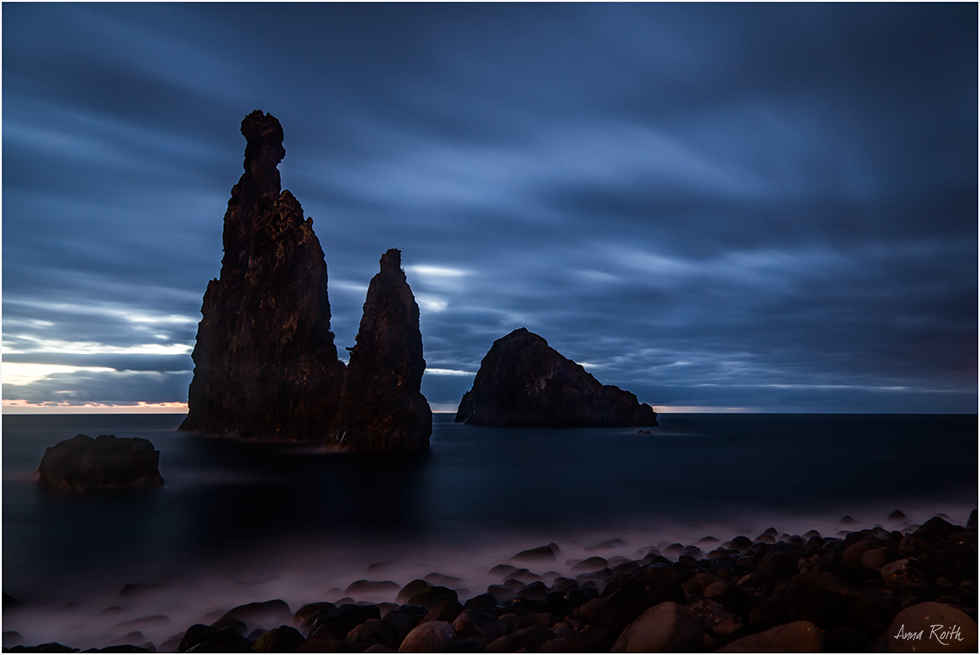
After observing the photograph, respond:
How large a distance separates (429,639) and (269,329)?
217 feet

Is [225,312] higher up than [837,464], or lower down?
higher up

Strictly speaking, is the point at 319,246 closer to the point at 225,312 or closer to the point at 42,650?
the point at 225,312

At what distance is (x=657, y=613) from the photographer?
7016 mm

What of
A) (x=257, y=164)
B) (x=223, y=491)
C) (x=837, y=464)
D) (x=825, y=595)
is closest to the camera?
(x=825, y=595)

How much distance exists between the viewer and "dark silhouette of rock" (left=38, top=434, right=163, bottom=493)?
2367 centimetres

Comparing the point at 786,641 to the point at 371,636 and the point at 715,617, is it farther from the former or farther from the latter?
the point at 371,636

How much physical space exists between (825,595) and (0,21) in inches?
647

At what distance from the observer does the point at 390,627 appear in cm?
859

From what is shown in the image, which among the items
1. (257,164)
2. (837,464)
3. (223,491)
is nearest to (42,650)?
(223,491)

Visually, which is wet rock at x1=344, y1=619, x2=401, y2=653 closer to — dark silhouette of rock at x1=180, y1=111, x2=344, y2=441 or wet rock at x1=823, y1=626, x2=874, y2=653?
wet rock at x1=823, y1=626, x2=874, y2=653

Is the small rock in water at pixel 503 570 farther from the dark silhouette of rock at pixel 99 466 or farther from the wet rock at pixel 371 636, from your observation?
the dark silhouette of rock at pixel 99 466

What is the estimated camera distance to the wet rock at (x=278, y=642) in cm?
812

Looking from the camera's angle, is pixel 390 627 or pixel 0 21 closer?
pixel 390 627

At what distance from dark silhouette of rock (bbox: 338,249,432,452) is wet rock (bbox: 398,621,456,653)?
38976mm
